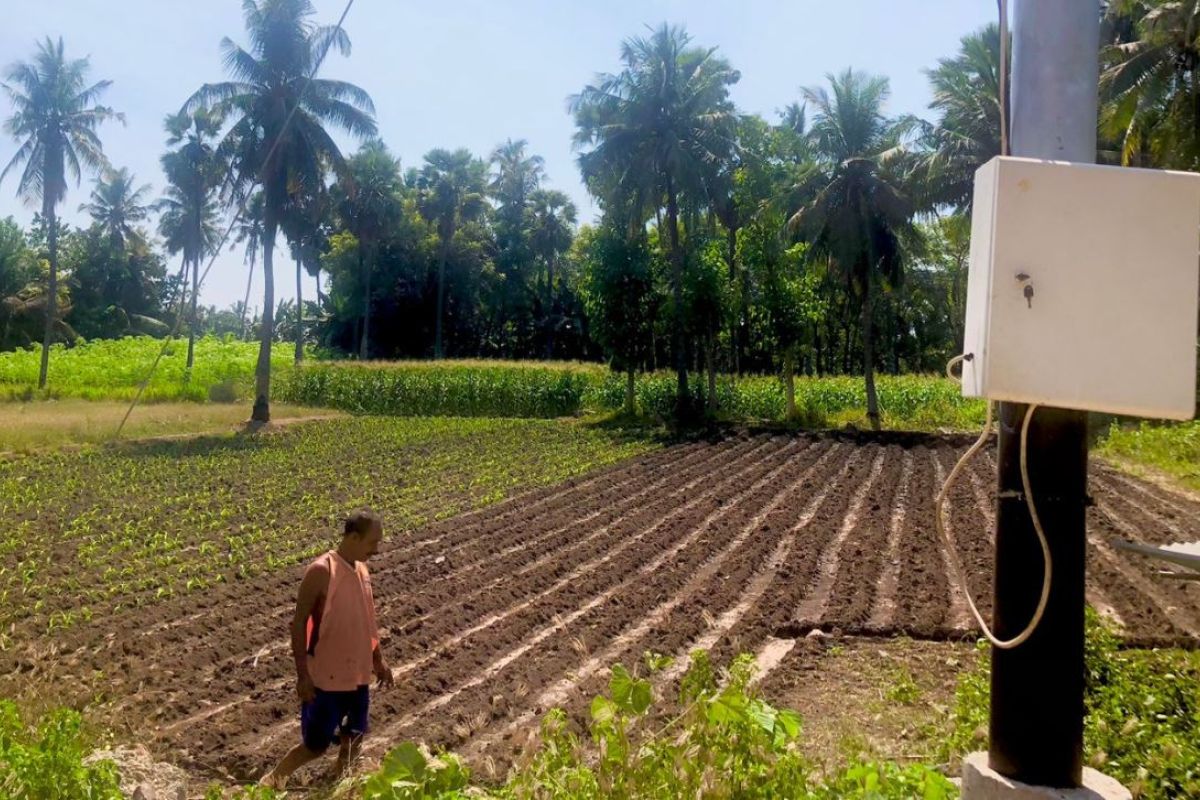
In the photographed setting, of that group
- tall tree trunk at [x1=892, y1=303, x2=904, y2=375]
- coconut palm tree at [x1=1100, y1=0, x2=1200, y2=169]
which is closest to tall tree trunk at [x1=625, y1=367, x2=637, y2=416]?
coconut palm tree at [x1=1100, y1=0, x2=1200, y2=169]

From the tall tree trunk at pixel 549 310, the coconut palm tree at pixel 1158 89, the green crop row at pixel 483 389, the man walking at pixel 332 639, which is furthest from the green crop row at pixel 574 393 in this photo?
the man walking at pixel 332 639

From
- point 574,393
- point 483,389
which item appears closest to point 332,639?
point 574,393

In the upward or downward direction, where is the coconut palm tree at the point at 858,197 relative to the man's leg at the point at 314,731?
upward

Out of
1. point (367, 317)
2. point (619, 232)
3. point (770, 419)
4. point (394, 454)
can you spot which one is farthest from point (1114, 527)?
point (367, 317)

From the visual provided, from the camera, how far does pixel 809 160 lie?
3591 centimetres

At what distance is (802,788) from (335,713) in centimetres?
288

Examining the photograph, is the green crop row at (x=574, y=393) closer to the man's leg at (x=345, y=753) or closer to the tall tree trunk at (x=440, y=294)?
the tall tree trunk at (x=440, y=294)

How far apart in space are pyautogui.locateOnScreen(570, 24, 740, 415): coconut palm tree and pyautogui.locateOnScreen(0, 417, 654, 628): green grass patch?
8433 millimetres

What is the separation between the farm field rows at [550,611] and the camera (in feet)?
21.8

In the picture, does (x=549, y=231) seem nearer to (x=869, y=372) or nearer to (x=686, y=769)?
(x=869, y=372)

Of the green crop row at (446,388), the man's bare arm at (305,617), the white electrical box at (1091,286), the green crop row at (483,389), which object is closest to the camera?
the white electrical box at (1091,286)

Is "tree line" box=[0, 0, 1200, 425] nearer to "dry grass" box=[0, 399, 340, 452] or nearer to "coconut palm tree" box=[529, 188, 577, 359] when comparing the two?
"dry grass" box=[0, 399, 340, 452]

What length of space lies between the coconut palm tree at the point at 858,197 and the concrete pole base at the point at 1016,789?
92.2ft

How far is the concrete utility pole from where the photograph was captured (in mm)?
2439
